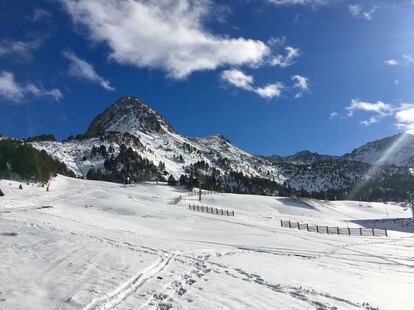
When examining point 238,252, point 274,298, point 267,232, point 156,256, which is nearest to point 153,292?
point 274,298

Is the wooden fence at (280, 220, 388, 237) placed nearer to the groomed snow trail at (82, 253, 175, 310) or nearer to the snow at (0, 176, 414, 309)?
the snow at (0, 176, 414, 309)

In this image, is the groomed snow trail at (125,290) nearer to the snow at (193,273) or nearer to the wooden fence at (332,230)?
the snow at (193,273)

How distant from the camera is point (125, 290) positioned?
1345 cm

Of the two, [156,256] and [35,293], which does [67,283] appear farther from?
[156,256]

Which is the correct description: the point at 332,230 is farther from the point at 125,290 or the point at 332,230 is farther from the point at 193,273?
the point at 125,290

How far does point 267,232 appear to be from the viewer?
42312 millimetres

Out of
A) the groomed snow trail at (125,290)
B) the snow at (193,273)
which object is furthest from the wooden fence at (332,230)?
the groomed snow trail at (125,290)

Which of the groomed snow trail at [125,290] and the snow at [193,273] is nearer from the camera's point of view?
the groomed snow trail at [125,290]

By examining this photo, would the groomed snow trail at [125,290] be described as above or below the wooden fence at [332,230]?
above

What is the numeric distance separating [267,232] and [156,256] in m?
22.5

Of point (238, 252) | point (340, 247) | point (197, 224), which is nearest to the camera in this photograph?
point (238, 252)

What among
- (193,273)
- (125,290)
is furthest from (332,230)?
(125,290)

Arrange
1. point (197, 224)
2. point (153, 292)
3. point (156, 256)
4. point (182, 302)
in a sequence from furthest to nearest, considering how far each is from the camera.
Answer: point (197, 224) < point (156, 256) < point (153, 292) < point (182, 302)

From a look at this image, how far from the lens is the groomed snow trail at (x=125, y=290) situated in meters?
11.5
